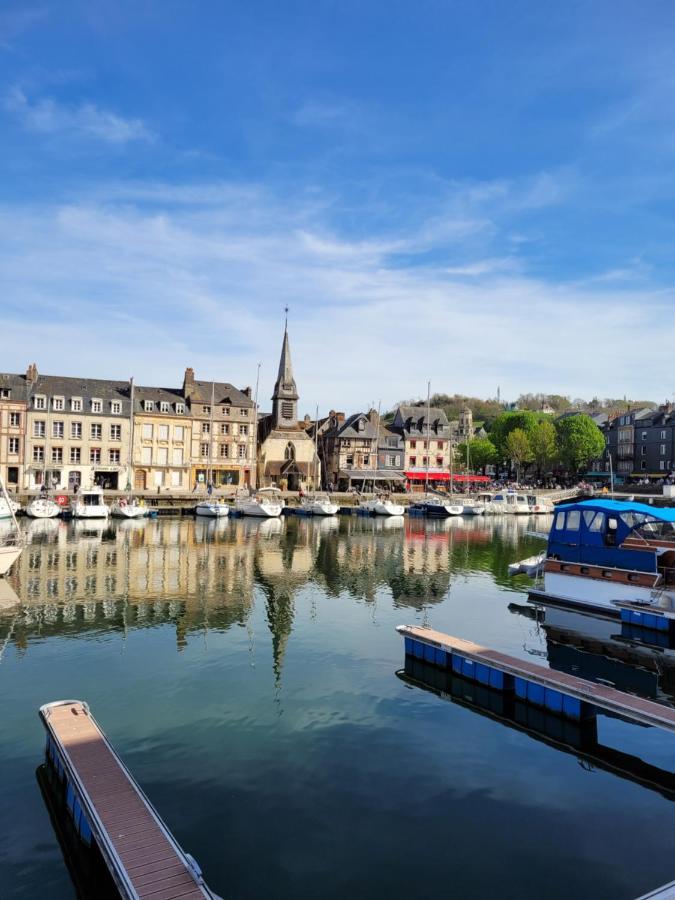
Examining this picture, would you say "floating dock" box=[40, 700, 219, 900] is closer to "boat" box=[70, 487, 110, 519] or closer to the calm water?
the calm water

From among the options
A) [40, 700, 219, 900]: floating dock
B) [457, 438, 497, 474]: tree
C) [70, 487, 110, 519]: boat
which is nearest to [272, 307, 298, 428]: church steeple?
[70, 487, 110, 519]: boat

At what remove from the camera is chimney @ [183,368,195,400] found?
78.2 meters

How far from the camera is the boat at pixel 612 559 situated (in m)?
24.9

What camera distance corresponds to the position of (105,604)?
26406 millimetres

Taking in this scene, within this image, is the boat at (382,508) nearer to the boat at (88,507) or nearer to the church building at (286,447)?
the church building at (286,447)

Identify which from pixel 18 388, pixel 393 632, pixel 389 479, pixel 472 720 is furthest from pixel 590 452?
pixel 472 720

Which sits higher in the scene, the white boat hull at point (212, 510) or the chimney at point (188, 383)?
the chimney at point (188, 383)

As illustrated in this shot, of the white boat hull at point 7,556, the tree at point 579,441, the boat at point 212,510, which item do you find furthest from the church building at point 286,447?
the white boat hull at point 7,556

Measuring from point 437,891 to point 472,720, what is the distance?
661cm

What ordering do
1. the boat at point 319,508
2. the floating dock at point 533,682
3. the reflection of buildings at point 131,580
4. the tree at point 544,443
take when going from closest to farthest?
the floating dock at point 533,682 < the reflection of buildings at point 131,580 < the boat at point 319,508 < the tree at point 544,443

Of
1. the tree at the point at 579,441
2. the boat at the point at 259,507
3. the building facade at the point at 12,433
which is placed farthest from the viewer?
the tree at the point at 579,441

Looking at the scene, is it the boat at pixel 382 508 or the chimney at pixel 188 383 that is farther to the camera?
the chimney at pixel 188 383

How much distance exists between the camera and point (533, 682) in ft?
55.0

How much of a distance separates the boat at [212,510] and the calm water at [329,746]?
108 feet
